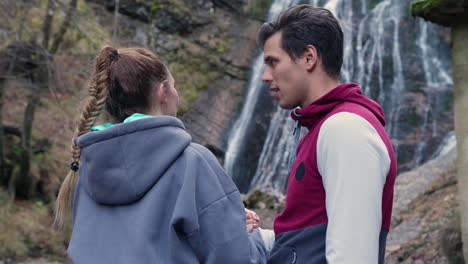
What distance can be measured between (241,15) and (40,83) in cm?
1133

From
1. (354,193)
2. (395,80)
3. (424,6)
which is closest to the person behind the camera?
(354,193)

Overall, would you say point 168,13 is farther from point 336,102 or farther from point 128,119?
point 336,102

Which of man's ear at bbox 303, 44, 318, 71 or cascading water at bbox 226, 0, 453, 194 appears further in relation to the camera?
cascading water at bbox 226, 0, 453, 194

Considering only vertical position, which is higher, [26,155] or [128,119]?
[128,119]

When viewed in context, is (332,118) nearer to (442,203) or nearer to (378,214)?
(378,214)

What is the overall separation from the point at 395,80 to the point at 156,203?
16683mm

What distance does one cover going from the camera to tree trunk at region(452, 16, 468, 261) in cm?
592

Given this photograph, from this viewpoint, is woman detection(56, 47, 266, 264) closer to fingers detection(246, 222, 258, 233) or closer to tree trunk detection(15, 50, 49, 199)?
fingers detection(246, 222, 258, 233)

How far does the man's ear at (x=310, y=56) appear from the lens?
6.75 ft

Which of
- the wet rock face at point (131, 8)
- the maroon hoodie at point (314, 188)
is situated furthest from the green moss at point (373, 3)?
the maroon hoodie at point (314, 188)

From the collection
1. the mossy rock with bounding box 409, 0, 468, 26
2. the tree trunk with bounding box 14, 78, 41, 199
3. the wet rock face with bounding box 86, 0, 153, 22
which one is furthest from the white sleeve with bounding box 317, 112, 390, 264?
the wet rock face with bounding box 86, 0, 153, 22

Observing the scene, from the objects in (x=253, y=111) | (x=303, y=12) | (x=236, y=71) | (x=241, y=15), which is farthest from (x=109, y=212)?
(x=241, y=15)

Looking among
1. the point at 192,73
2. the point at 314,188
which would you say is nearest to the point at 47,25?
the point at 192,73

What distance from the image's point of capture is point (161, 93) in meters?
2.29
